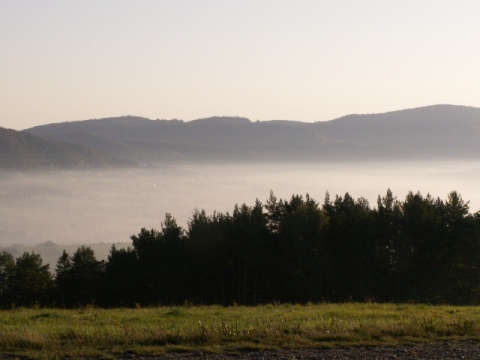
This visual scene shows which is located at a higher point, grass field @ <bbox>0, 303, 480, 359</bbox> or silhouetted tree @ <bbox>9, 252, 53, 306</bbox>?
grass field @ <bbox>0, 303, 480, 359</bbox>

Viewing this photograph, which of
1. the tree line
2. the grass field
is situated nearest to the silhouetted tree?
the tree line

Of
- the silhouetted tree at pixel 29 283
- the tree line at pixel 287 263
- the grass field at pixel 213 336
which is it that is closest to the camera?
the grass field at pixel 213 336

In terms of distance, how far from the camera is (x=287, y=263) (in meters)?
40.1

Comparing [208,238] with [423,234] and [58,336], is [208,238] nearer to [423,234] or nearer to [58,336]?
[423,234]

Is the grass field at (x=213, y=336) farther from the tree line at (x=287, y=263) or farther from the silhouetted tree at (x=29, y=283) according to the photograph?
the silhouetted tree at (x=29, y=283)

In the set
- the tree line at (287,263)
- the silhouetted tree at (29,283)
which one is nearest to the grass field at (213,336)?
the tree line at (287,263)

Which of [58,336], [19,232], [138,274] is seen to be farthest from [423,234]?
[19,232]

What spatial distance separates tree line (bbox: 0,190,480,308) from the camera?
38969 millimetres

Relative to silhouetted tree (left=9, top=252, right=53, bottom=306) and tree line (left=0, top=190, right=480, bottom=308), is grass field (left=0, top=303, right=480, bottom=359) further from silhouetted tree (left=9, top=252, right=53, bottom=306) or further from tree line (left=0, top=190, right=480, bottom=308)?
silhouetted tree (left=9, top=252, right=53, bottom=306)

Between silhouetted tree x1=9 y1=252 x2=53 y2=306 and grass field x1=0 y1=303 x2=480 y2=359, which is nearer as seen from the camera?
grass field x1=0 y1=303 x2=480 y2=359

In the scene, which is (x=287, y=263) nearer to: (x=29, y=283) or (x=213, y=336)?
(x=29, y=283)

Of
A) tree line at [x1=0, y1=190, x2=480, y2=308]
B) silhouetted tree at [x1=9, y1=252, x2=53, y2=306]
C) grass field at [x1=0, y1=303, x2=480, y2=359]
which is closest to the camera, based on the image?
grass field at [x1=0, y1=303, x2=480, y2=359]

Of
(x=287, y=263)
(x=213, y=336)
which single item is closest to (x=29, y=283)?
(x=287, y=263)

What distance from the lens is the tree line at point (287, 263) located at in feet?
128
